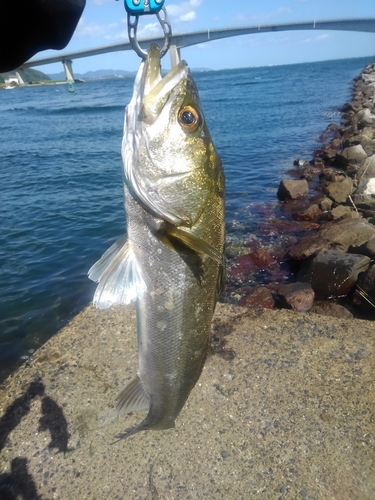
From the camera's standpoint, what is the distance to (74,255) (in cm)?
1034

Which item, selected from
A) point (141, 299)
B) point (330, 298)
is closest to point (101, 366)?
point (141, 299)

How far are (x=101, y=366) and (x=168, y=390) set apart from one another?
5.91 feet

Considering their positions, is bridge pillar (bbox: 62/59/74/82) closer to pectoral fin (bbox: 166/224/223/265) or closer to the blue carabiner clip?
the blue carabiner clip

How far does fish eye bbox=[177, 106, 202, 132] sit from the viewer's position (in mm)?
2035

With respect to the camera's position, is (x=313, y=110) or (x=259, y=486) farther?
(x=313, y=110)

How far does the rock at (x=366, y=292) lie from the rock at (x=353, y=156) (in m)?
10.6

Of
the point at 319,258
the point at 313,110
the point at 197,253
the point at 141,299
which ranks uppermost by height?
the point at 197,253

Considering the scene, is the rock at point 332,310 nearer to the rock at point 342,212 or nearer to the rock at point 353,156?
the rock at point 342,212

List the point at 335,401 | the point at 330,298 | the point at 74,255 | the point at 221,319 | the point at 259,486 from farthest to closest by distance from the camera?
the point at 74,255, the point at 330,298, the point at 221,319, the point at 335,401, the point at 259,486

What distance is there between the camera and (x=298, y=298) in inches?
262

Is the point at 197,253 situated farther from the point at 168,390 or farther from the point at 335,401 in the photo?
the point at 335,401

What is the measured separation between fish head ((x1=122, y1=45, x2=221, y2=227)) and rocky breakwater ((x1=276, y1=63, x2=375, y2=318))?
197 inches

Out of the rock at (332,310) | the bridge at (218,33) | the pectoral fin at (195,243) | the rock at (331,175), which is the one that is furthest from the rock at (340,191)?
the bridge at (218,33)

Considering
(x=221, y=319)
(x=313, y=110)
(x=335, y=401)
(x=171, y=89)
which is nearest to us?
(x=171, y=89)
